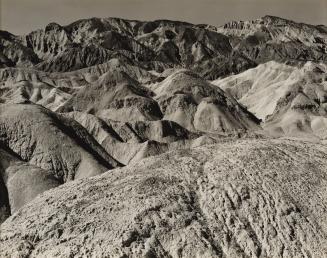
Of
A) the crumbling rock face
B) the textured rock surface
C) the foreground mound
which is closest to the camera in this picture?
the foreground mound

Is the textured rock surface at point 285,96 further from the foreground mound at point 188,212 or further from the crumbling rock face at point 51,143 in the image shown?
the foreground mound at point 188,212

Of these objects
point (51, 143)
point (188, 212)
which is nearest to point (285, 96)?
point (51, 143)

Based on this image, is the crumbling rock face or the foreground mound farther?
the crumbling rock face

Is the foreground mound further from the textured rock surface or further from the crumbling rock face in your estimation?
the textured rock surface

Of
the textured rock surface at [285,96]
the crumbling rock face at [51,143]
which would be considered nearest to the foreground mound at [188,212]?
the crumbling rock face at [51,143]

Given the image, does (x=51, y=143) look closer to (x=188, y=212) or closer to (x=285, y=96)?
(x=188, y=212)

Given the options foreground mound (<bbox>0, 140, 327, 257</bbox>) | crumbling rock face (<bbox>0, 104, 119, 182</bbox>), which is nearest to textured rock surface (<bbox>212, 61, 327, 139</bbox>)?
crumbling rock face (<bbox>0, 104, 119, 182</bbox>)

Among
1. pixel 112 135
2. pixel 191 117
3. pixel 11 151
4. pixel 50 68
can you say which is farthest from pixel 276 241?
pixel 50 68

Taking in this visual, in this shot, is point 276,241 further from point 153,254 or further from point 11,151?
point 11,151

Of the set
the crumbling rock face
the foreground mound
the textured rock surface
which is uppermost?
the textured rock surface
